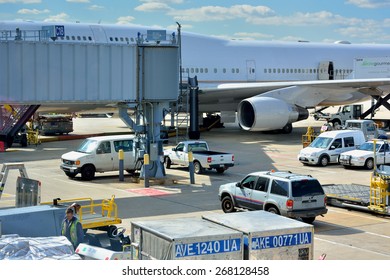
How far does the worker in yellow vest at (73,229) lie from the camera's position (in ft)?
44.9

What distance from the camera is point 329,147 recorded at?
31234 millimetres

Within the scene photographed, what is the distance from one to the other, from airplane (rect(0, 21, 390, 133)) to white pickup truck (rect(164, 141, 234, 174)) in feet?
33.9

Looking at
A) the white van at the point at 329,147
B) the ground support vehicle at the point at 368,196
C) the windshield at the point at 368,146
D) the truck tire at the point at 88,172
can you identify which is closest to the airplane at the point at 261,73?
the white van at the point at 329,147

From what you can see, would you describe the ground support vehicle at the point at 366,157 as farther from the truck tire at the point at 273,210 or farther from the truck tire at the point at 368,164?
the truck tire at the point at 273,210

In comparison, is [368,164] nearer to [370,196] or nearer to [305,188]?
[370,196]

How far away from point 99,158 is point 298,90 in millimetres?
18516

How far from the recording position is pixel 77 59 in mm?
23781

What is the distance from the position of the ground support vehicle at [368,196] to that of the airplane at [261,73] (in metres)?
17.2

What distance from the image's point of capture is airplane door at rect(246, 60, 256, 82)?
1818 inches

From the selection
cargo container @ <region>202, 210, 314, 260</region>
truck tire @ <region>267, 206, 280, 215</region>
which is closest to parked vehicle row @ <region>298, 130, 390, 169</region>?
truck tire @ <region>267, 206, 280, 215</region>

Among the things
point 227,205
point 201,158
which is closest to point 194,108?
point 201,158

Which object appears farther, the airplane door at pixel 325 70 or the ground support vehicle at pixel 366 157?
the airplane door at pixel 325 70

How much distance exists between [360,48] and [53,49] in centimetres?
3376

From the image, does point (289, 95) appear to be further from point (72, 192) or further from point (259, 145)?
point (72, 192)
